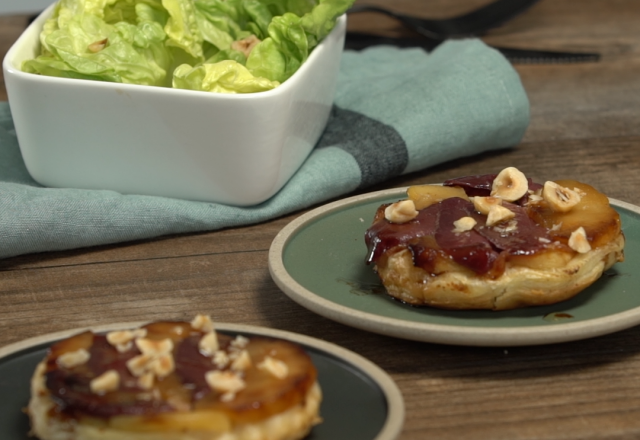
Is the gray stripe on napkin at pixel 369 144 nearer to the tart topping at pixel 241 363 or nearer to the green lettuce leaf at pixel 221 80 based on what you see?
the green lettuce leaf at pixel 221 80

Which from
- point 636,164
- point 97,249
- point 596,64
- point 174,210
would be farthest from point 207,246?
point 596,64

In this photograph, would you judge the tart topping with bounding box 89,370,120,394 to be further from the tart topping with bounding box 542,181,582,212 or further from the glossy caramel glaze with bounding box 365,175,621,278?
the tart topping with bounding box 542,181,582,212

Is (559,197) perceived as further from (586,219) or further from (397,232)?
(397,232)

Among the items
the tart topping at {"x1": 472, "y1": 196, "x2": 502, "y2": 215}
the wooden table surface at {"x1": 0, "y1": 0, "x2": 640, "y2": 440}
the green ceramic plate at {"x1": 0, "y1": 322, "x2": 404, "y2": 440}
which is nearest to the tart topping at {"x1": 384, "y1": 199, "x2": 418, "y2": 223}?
the tart topping at {"x1": 472, "y1": 196, "x2": 502, "y2": 215}

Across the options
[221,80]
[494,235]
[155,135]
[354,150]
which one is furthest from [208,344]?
[354,150]

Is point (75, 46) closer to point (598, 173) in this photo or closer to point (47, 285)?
point (47, 285)

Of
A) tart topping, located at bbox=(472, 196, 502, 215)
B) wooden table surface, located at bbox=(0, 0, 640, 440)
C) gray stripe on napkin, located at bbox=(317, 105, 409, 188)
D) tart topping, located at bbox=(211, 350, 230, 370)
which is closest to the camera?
tart topping, located at bbox=(211, 350, 230, 370)
